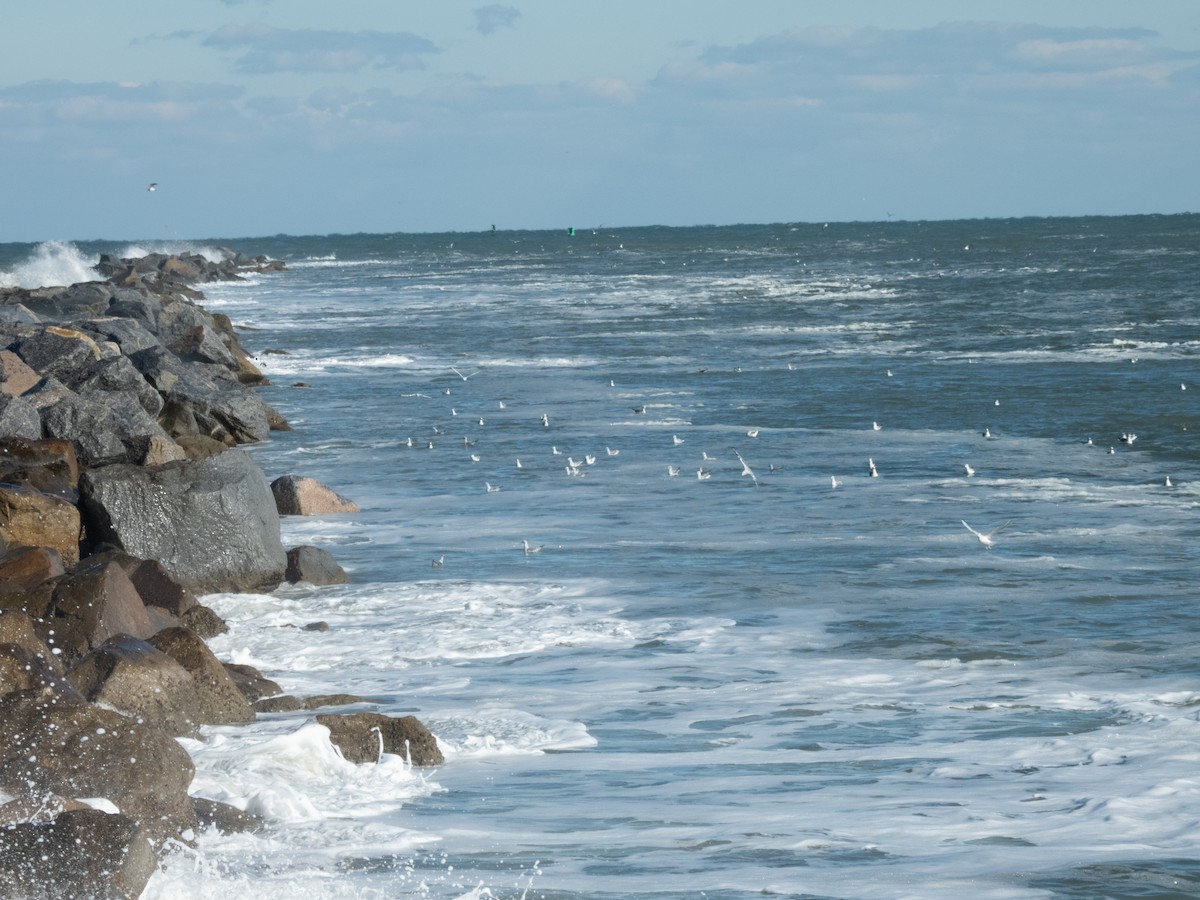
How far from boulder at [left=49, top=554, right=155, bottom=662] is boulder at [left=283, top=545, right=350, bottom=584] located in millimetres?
3073

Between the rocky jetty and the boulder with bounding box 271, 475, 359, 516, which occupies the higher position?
the rocky jetty

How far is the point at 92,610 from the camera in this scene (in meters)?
8.41

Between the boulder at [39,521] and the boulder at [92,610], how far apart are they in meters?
2.26

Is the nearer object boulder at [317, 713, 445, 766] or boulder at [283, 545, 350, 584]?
boulder at [317, 713, 445, 766]

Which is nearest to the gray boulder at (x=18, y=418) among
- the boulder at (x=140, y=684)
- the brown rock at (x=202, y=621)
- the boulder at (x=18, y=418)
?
the boulder at (x=18, y=418)

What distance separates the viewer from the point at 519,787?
7.35m

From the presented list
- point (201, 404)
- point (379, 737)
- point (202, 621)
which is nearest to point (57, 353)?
point (201, 404)

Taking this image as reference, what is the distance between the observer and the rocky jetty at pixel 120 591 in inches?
235

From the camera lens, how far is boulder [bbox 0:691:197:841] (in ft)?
20.2

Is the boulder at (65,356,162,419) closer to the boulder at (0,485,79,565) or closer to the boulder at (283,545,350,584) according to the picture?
the boulder at (283,545,350,584)

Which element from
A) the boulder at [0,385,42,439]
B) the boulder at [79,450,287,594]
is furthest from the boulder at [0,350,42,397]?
the boulder at [79,450,287,594]

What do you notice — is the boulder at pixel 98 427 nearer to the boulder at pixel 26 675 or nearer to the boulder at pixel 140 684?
the boulder at pixel 140 684

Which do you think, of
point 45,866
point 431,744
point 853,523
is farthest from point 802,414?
point 45,866

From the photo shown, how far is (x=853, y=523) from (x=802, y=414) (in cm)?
882
